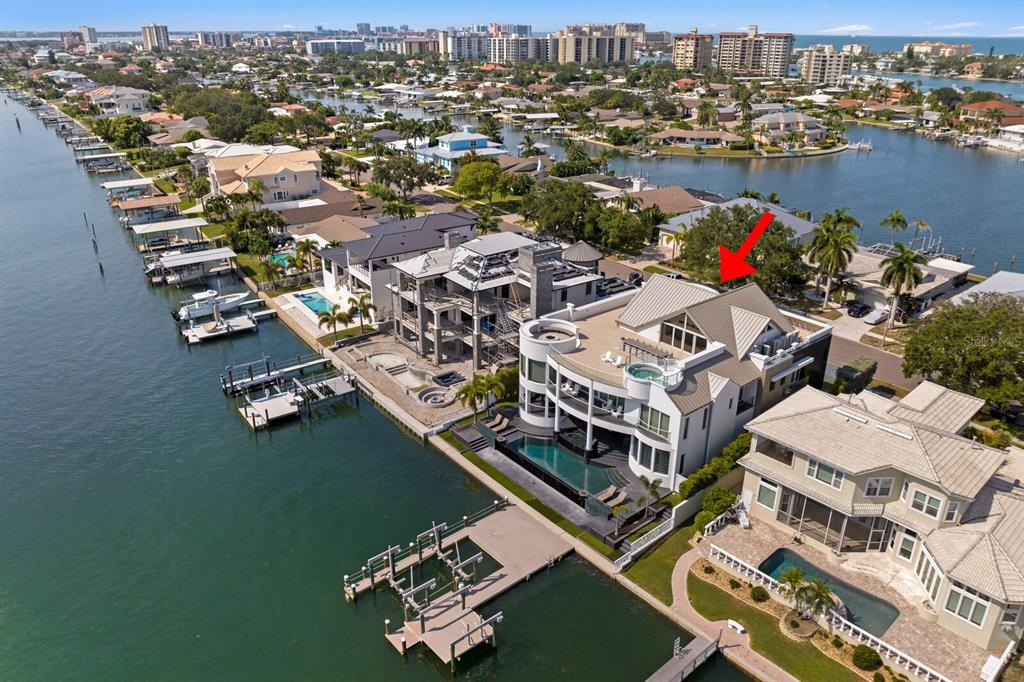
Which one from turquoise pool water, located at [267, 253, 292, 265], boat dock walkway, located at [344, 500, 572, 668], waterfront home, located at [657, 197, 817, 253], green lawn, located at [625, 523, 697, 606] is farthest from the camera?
waterfront home, located at [657, 197, 817, 253]

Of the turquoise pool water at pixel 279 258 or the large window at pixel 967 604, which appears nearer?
the large window at pixel 967 604

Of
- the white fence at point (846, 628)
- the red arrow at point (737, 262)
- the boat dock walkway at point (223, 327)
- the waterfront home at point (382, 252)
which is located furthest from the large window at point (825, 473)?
the boat dock walkway at point (223, 327)

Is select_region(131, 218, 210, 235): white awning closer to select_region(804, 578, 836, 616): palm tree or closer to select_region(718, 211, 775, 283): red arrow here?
select_region(718, 211, 775, 283): red arrow

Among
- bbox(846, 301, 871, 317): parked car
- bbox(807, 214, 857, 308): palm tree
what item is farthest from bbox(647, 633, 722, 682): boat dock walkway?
bbox(846, 301, 871, 317): parked car

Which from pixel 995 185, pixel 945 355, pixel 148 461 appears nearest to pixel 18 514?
pixel 148 461

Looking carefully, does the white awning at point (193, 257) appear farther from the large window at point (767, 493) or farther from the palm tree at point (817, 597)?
the palm tree at point (817, 597)
